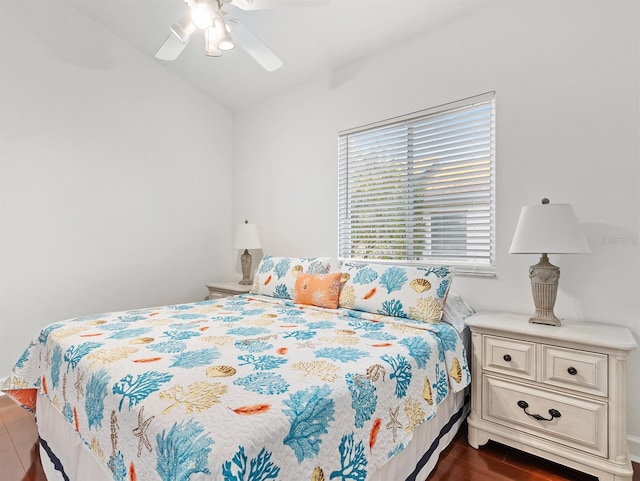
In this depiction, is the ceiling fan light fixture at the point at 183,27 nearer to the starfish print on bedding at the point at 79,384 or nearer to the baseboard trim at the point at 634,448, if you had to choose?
the starfish print on bedding at the point at 79,384

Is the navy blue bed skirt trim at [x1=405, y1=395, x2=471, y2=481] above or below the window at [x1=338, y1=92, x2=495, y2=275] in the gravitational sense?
below

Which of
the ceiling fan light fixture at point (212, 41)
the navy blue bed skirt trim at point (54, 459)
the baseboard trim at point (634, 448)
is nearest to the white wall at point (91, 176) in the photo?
the navy blue bed skirt trim at point (54, 459)

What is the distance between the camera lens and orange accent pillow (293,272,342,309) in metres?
2.42

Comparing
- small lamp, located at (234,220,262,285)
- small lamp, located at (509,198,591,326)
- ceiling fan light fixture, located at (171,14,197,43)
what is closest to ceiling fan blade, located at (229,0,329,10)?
ceiling fan light fixture, located at (171,14,197,43)

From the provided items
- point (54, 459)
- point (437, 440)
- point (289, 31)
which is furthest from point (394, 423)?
point (289, 31)

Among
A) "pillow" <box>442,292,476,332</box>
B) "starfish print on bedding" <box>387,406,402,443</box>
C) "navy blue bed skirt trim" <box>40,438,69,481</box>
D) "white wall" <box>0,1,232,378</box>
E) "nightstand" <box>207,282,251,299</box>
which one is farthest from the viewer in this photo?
"nightstand" <box>207,282,251,299</box>

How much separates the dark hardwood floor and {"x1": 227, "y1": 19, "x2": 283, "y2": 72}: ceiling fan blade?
2534 millimetres

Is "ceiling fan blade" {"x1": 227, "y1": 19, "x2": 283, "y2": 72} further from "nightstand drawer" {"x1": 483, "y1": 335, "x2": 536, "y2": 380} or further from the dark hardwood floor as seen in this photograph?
the dark hardwood floor

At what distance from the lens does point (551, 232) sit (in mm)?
1792

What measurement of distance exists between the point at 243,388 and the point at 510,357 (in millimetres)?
1456

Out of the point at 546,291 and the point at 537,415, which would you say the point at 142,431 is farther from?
the point at 546,291

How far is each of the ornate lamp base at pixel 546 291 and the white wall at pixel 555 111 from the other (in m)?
0.23

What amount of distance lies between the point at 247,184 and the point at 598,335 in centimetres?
335

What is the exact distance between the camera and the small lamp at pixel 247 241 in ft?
11.7
